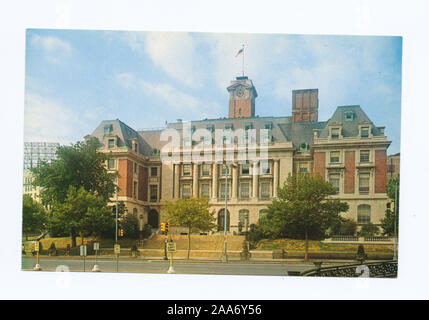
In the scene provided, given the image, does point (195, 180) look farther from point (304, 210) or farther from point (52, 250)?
point (52, 250)

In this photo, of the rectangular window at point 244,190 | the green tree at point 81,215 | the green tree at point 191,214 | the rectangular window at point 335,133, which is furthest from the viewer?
the green tree at point 81,215

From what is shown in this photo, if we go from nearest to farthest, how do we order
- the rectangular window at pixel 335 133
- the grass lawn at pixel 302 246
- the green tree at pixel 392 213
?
the green tree at pixel 392 213
the grass lawn at pixel 302 246
the rectangular window at pixel 335 133

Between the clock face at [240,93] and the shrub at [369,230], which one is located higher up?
the clock face at [240,93]

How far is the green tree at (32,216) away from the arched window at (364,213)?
7.44 metres

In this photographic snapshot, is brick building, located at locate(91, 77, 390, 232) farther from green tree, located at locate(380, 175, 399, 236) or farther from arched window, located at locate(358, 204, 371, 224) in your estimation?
green tree, located at locate(380, 175, 399, 236)

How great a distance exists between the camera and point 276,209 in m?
10.3

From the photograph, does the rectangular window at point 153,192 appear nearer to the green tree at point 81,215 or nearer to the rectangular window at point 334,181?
the green tree at point 81,215

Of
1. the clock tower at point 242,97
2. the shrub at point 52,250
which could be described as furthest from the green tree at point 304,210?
the shrub at point 52,250

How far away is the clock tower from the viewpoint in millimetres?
9664

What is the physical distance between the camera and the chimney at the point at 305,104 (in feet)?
31.7

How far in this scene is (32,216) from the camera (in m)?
10.1

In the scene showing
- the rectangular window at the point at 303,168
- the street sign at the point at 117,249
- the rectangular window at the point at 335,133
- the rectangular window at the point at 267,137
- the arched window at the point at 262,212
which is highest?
the rectangular window at the point at 335,133

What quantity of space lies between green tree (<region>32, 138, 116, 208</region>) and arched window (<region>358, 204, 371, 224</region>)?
19.2 ft

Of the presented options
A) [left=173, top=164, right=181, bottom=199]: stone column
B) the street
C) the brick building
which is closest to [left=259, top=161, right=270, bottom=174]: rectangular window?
the brick building
